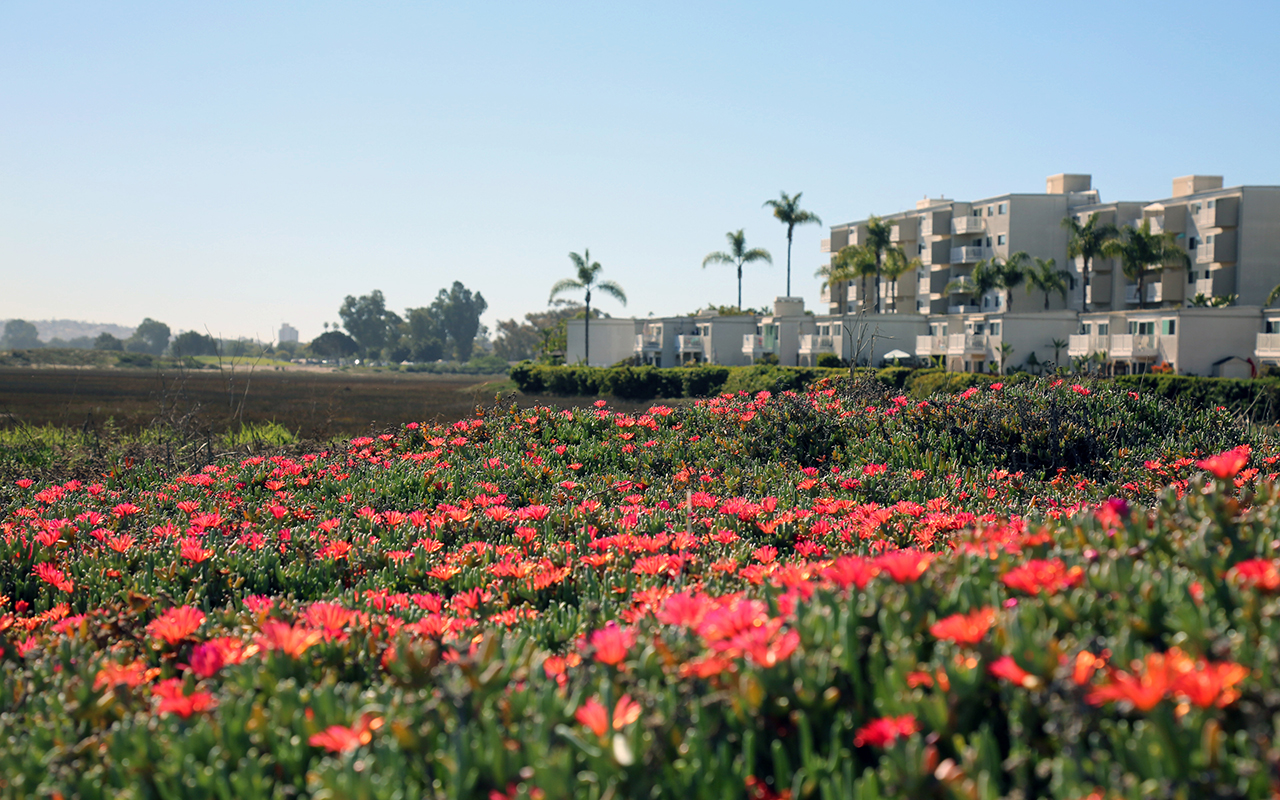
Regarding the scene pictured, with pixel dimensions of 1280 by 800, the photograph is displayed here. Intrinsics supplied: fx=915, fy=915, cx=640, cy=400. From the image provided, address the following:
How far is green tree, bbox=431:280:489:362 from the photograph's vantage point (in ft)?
632

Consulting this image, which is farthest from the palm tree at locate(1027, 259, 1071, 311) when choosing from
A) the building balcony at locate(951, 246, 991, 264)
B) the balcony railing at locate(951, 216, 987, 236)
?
the balcony railing at locate(951, 216, 987, 236)

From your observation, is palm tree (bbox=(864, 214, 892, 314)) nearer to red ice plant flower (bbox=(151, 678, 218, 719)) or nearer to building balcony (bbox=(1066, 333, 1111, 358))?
building balcony (bbox=(1066, 333, 1111, 358))

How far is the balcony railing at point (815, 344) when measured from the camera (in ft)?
196

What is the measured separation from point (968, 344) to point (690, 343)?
21515 mm

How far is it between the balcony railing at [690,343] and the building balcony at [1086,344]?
2600 cm

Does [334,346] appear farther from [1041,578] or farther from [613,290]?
[1041,578]

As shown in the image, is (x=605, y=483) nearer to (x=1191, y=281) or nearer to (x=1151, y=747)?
(x=1151, y=747)

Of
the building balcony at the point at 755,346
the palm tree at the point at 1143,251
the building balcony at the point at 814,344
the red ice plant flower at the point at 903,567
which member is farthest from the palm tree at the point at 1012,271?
the red ice plant flower at the point at 903,567

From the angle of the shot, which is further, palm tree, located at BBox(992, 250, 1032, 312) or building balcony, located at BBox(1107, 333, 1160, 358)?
palm tree, located at BBox(992, 250, 1032, 312)

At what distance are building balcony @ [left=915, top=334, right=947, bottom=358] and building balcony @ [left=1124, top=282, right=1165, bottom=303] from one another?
14615mm

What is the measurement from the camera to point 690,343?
6794cm

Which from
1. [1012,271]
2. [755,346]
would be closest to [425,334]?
[755,346]

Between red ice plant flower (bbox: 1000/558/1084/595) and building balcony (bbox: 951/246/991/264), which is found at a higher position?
building balcony (bbox: 951/246/991/264)

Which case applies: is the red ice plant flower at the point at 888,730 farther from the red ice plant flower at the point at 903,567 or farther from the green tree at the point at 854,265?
the green tree at the point at 854,265
